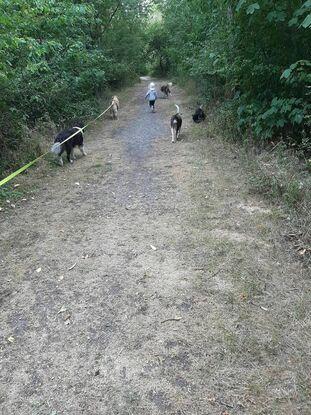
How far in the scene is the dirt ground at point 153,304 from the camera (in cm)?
285

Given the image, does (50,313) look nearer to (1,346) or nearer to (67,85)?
(1,346)

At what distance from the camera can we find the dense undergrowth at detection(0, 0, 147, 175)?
672 cm

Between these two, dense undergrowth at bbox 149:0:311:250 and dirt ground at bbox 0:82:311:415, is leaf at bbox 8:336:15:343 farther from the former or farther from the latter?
dense undergrowth at bbox 149:0:311:250

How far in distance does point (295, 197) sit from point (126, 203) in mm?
2896

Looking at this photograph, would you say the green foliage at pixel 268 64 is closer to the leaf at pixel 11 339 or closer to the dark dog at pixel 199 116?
the dark dog at pixel 199 116

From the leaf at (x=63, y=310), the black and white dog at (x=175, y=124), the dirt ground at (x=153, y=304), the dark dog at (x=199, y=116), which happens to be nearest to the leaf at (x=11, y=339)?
the dirt ground at (x=153, y=304)

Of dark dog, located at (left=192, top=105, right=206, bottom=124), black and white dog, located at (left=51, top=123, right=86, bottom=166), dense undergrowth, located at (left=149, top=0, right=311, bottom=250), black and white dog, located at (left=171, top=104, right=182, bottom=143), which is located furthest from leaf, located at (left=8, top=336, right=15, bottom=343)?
dark dog, located at (left=192, top=105, right=206, bottom=124)

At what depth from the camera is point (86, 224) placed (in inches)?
226

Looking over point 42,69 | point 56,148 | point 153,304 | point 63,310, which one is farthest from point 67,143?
point 153,304

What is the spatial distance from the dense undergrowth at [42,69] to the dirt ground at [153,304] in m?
2.47

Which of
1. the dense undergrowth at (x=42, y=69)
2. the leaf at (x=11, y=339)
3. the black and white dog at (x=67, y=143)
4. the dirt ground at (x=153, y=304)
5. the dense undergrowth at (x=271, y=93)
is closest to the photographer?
the dirt ground at (x=153, y=304)

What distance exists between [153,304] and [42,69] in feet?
26.5

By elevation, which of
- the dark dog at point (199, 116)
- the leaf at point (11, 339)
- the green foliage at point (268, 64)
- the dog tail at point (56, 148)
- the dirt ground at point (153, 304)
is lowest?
the dirt ground at point (153, 304)

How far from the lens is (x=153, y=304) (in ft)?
12.5
